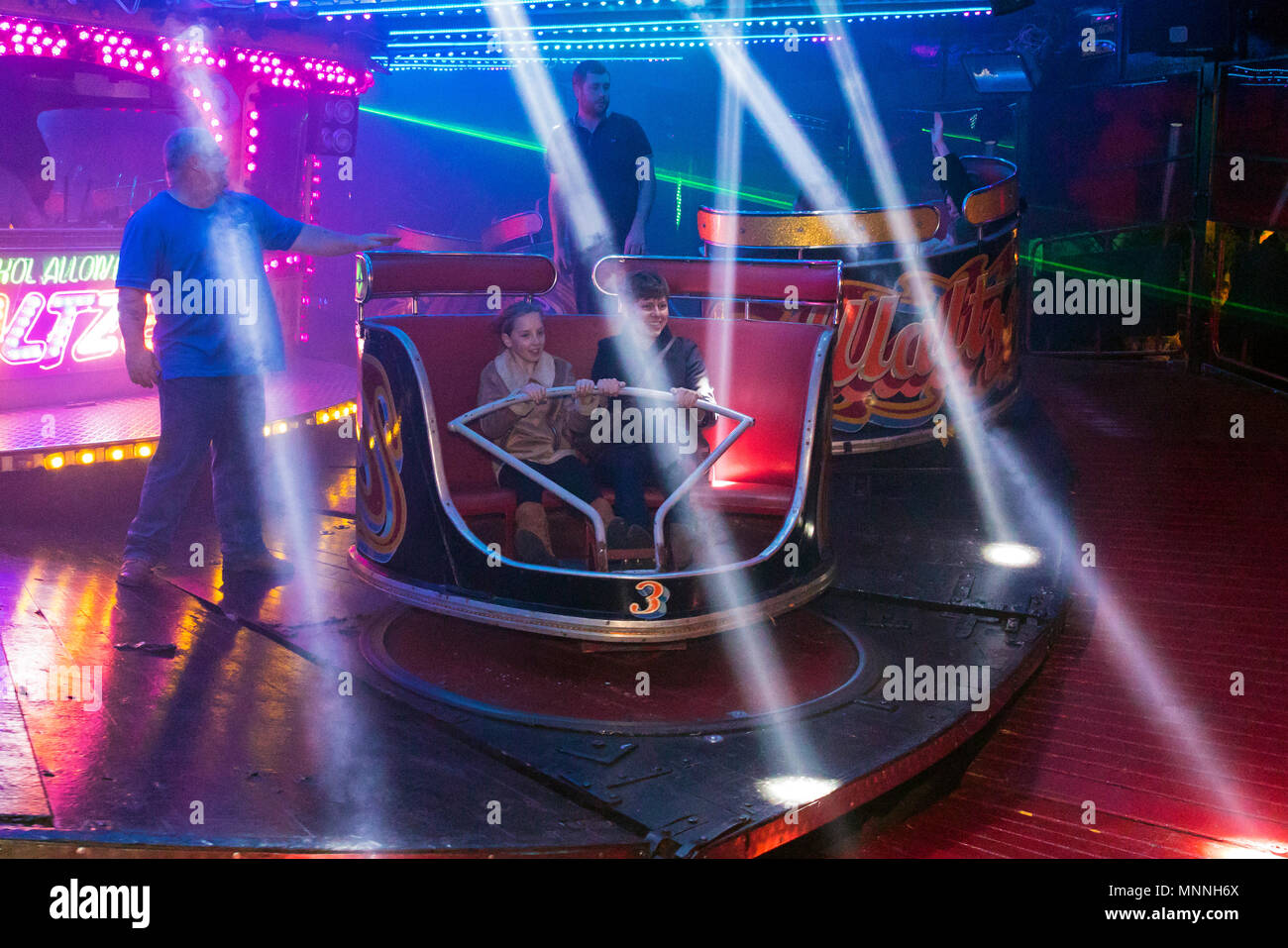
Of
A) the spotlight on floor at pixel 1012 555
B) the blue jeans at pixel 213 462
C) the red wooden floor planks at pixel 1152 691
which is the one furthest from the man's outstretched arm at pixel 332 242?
the red wooden floor planks at pixel 1152 691

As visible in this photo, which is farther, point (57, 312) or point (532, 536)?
point (57, 312)

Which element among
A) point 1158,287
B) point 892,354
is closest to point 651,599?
point 892,354

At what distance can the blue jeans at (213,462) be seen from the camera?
4.08m

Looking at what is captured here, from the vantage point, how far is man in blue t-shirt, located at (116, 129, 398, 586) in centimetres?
404

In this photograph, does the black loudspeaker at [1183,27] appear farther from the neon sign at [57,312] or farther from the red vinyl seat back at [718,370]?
the neon sign at [57,312]

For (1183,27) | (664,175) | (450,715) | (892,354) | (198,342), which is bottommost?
(450,715)

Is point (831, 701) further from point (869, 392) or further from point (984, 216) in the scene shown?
point (984, 216)

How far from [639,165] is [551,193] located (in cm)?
50

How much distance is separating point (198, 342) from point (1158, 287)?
298 inches

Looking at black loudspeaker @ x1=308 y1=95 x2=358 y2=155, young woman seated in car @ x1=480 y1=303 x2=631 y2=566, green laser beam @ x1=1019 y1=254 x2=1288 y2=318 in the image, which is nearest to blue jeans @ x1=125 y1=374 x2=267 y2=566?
young woman seated in car @ x1=480 y1=303 x2=631 y2=566

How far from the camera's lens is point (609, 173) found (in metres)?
5.74

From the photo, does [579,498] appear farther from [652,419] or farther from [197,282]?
[197,282]

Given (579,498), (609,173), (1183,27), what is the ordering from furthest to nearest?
1. (1183,27)
2. (609,173)
3. (579,498)

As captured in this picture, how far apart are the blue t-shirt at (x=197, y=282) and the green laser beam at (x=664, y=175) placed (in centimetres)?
856
